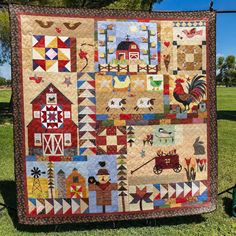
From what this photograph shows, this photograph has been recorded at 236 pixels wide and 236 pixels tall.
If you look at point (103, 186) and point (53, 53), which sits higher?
point (53, 53)

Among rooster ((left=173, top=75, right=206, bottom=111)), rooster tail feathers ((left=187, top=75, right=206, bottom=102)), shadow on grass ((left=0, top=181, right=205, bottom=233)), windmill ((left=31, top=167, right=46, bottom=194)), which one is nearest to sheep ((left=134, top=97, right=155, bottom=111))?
rooster ((left=173, top=75, right=206, bottom=111))

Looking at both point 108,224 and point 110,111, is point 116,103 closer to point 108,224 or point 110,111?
point 110,111

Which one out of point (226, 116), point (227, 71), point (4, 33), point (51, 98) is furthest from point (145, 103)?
point (227, 71)

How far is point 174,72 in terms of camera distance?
391cm

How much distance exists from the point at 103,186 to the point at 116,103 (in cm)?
85

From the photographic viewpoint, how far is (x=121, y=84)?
12.6 ft

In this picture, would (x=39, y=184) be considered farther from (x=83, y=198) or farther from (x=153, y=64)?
(x=153, y=64)

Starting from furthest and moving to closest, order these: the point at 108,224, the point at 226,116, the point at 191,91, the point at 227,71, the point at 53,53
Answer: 1. the point at 227,71
2. the point at 226,116
3. the point at 108,224
4. the point at 191,91
5. the point at 53,53

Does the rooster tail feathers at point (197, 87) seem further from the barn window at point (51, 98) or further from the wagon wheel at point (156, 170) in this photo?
the barn window at point (51, 98)

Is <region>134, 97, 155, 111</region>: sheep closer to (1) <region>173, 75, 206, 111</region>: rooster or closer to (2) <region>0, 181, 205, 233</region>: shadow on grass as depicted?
(1) <region>173, 75, 206, 111</region>: rooster

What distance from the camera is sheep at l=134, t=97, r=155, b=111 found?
388cm

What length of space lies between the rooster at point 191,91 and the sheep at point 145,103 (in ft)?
0.85

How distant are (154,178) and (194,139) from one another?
0.58 metres

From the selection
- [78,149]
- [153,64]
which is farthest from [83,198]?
[153,64]
